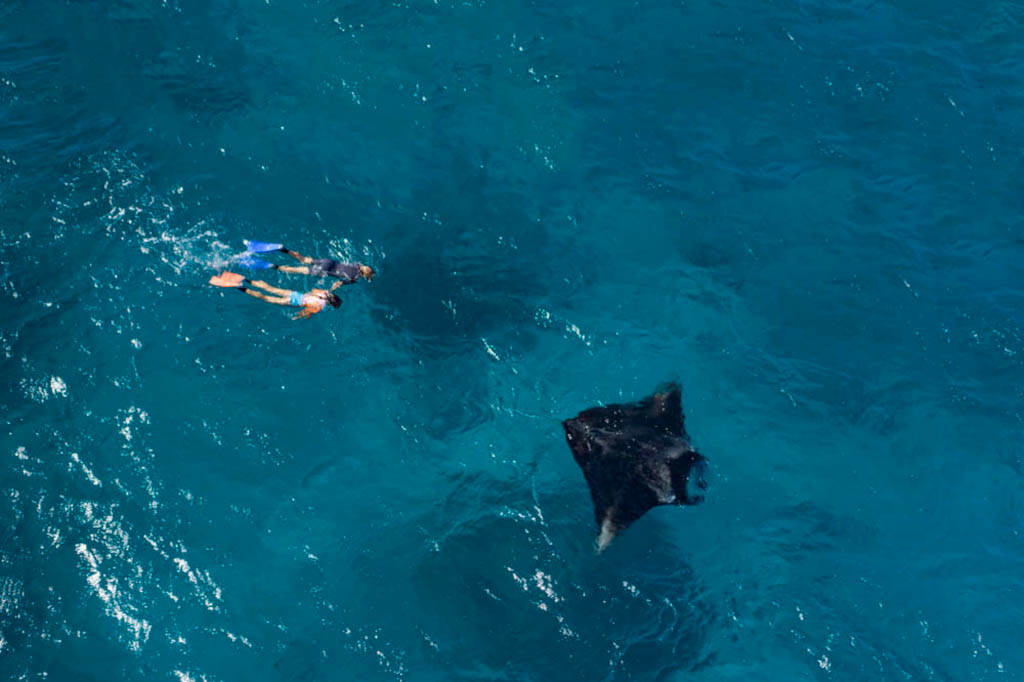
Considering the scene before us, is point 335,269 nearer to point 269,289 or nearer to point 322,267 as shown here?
point 322,267

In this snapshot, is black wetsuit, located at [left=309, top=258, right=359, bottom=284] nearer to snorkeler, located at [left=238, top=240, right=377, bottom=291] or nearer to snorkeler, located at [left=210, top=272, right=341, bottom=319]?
snorkeler, located at [left=238, top=240, right=377, bottom=291]

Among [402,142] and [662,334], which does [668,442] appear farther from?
[402,142]

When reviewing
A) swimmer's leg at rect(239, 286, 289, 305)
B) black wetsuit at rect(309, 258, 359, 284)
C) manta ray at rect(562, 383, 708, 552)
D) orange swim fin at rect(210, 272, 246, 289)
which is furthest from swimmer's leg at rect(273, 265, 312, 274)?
manta ray at rect(562, 383, 708, 552)

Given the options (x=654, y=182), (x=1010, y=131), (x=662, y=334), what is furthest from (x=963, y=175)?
(x=662, y=334)

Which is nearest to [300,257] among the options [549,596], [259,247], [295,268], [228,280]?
[295,268]

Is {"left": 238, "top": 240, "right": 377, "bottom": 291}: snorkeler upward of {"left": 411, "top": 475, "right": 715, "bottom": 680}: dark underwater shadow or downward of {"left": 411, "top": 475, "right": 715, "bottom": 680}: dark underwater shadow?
upward

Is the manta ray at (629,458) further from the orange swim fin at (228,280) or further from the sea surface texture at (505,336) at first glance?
the orange swim fin at (228,280)
